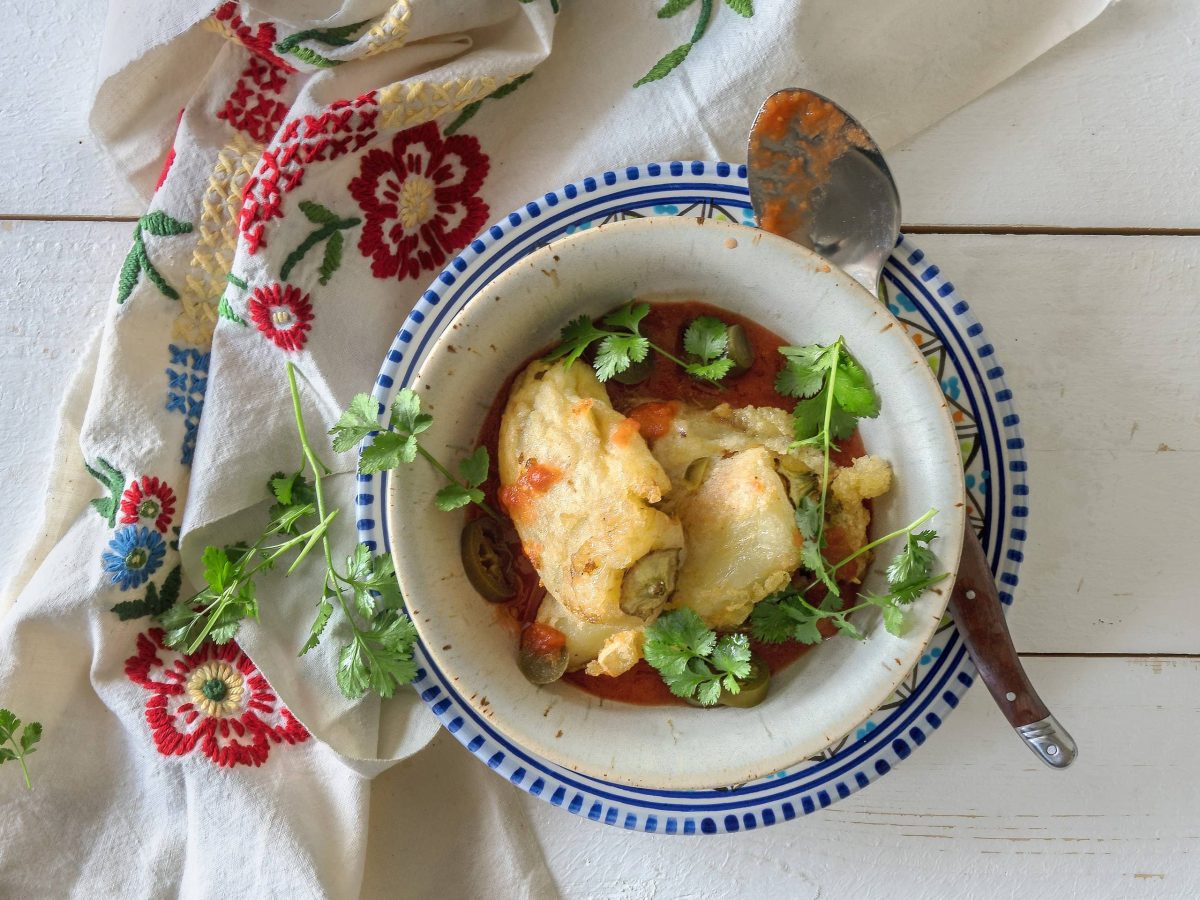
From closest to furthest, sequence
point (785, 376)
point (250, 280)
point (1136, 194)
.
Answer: point (785, 376), point (250, 280), point (1136, 194)

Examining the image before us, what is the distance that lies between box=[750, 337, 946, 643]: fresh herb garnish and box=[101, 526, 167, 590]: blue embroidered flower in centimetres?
152

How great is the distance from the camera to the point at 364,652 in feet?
7.53

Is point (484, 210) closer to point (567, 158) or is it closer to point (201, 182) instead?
point (567, 158)

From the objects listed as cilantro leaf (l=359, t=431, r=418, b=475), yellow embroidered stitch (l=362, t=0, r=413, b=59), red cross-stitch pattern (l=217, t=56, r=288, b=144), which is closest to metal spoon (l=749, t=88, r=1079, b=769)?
yellow embroidered stitch (l=362, t=0, r=413, b=59)

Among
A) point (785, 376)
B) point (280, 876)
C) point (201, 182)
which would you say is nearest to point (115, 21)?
point (201, 182)

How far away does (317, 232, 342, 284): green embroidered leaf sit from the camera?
242 cm

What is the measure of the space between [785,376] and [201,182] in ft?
5.07

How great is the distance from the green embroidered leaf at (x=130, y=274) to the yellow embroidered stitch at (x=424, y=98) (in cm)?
72

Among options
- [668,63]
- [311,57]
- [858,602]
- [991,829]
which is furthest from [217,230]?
[991,829]

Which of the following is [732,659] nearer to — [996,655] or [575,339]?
[996,655]

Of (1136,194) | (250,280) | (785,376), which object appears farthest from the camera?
(1136,194)

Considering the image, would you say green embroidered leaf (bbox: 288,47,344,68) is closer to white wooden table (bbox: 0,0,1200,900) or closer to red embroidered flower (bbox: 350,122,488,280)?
red embroidered flower (bbox: 350,122,488,280)

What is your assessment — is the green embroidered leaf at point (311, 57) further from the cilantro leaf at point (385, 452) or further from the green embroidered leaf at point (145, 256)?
the cilantro leaf at point (385, 452)

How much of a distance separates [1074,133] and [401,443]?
1.90 meters
